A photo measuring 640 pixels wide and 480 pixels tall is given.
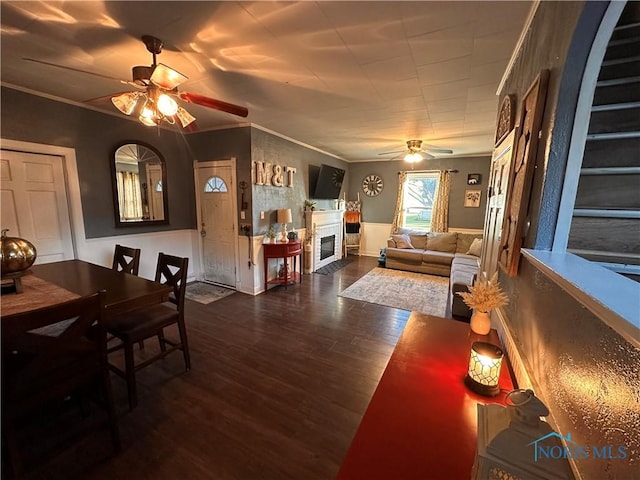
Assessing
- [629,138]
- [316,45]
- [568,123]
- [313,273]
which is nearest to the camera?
[568,123]

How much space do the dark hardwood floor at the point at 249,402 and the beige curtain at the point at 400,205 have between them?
141 inches

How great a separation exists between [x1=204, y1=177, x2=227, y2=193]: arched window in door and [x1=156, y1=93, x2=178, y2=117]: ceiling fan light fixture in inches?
83.7

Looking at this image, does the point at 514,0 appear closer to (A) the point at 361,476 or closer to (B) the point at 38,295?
(A) the point at 361,476

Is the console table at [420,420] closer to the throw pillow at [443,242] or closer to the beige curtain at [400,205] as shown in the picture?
the throw pillow at [443,242]

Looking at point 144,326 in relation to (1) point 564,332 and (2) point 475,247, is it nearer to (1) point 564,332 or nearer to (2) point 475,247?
(1) point 564,332

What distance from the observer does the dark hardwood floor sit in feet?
4.78

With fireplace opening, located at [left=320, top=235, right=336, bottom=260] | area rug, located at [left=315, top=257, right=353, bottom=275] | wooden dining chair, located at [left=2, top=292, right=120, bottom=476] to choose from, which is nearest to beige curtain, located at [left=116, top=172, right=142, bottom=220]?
wooden dining chair, located at [left=2, top=292, right=120, bottom=476]

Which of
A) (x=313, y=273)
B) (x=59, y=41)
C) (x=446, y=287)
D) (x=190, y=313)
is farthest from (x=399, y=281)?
(x=59, y=41)

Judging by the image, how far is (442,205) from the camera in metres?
6.05

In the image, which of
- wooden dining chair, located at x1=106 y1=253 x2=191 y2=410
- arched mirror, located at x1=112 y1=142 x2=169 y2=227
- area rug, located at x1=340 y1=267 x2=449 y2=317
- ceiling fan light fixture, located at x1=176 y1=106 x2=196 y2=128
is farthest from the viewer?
area rug, located at x1=340 y1=267 x2=449 y2=317

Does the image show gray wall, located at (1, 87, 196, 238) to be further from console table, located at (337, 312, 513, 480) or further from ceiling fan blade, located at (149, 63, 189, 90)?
console table, located at (337, 312, 513, 480)

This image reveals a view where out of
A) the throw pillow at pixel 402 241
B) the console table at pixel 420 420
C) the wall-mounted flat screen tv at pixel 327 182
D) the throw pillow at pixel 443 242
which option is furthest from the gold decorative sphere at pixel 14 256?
the throw pillow at pixel 443 242

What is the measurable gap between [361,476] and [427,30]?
221 cm

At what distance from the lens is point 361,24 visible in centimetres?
159
